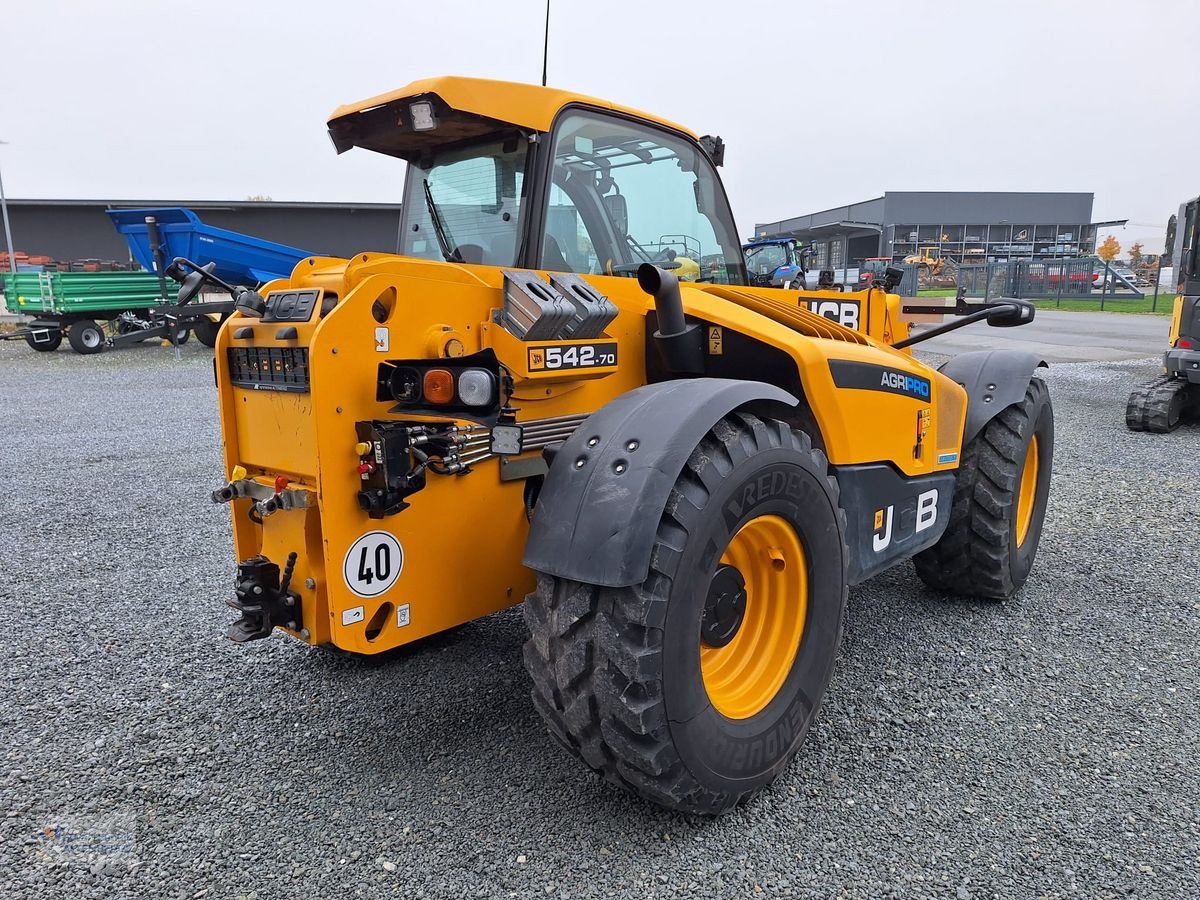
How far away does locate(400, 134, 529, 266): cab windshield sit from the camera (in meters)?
2.89

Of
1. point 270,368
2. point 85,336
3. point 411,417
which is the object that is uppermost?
point 270,368

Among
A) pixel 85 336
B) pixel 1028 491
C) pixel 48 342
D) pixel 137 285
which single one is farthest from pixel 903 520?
pixel 48 342

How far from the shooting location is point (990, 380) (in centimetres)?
412

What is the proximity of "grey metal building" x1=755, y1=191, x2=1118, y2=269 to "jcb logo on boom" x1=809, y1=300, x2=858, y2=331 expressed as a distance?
50.9 m

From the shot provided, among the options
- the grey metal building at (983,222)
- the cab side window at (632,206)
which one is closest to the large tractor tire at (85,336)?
the cab side window at (632,206)

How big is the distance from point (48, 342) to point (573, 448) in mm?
18420

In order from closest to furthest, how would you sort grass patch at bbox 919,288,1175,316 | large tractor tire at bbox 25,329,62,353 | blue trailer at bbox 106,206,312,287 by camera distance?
blue trailer at bbox 106,206,312,287 < large tractor tire at bbox 25,329,62,353 < grass patch at bbox 919,288,1175,316

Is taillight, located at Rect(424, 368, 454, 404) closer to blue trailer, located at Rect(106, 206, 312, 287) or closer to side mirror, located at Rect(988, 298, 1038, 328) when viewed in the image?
side mirror, located at Rect(988, 298, 1038, 328)

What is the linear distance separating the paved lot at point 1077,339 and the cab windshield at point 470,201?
554 inches

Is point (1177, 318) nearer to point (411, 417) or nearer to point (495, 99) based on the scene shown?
point (495, 99)

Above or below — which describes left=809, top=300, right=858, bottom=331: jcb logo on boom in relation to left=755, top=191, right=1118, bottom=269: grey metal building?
below

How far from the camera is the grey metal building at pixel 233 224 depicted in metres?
29.9

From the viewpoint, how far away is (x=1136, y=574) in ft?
14.9

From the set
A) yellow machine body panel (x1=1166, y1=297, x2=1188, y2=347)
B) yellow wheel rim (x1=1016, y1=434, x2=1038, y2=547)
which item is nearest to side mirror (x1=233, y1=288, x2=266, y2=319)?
yellow wheel rim (x1=1016, y1=434, x2=1038, y2=547)
